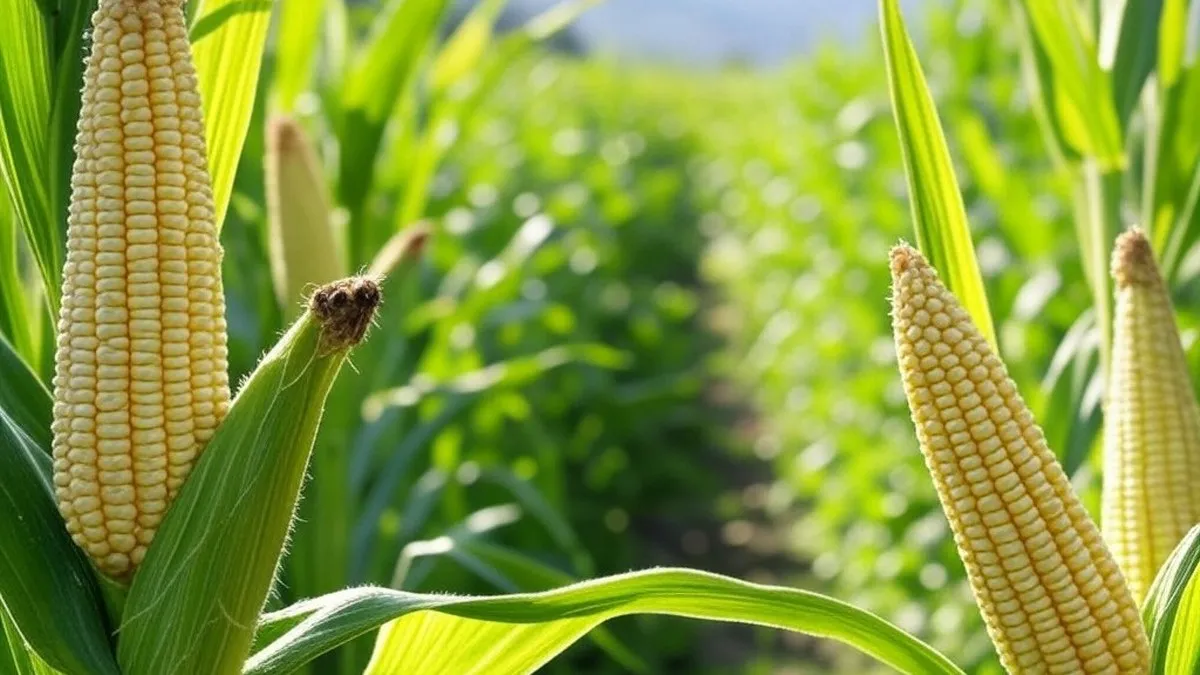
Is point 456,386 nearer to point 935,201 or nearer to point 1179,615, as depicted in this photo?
point 935,201

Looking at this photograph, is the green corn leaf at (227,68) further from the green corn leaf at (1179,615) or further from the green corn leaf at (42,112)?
the green corn leaf at (1179,615)

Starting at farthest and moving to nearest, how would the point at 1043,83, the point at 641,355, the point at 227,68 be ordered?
the point at 641,355, the point at 1043,83, the point at 227,68

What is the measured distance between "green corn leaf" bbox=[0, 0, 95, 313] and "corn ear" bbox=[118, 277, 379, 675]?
0.34 metres

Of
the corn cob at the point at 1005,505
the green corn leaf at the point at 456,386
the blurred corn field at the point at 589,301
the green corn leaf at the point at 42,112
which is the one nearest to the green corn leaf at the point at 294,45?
the blurred corn field at the point at 589,301

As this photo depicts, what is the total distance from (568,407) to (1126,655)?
4.61 m

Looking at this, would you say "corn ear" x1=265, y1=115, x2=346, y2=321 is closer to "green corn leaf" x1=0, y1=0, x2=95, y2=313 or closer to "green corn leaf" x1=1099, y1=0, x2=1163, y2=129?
"green corn leaf" x1=0, y1=0, x2=95, y2=313

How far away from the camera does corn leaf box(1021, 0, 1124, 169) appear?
202cm

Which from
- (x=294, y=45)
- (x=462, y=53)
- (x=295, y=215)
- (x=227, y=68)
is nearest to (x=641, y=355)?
(x=462, y=53)

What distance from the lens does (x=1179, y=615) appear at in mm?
1359

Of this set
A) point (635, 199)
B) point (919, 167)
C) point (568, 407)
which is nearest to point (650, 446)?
point (568, 407)

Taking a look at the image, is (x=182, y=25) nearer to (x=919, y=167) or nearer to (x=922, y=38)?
(x=919, y=167)

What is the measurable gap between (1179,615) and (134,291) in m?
0.97

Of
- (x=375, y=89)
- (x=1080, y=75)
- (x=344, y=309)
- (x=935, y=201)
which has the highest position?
(x=375, y=89)

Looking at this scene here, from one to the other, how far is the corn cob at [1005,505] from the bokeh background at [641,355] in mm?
986
